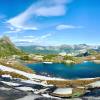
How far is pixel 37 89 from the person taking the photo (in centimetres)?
3234

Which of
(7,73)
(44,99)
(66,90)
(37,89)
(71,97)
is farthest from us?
(7,73)

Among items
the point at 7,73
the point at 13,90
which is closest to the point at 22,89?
the point at 13,90

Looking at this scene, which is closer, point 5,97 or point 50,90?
point 5,97

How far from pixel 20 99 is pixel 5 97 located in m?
1.69

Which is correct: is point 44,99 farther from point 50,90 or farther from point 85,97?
point 50,90

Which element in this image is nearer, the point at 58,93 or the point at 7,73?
the point at 58,93

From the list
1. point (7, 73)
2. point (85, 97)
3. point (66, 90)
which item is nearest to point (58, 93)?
point (66, 90)

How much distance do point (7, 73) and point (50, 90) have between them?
57.4 feet

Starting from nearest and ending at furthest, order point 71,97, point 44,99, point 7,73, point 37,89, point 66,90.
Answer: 1. point 44,99
2. point 71,97
3. point 66,90
4. point 37,89
5. point 7,73

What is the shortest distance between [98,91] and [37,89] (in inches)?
274

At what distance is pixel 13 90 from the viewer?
29.5 metres

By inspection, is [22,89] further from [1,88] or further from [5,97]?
[5,97]

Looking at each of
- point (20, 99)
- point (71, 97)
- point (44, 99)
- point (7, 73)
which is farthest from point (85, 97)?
point (7, 73)

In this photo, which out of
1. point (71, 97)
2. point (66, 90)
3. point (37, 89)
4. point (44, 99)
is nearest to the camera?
point (44, 99)
